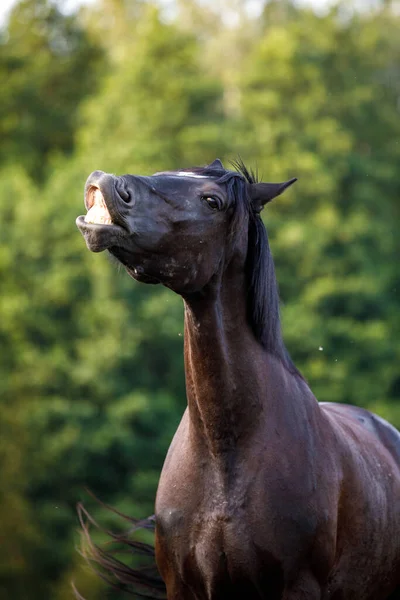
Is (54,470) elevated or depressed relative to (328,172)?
depressed

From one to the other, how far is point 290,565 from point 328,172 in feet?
77.7

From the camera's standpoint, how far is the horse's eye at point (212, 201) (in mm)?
4051

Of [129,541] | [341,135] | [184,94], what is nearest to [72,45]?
[184,94]

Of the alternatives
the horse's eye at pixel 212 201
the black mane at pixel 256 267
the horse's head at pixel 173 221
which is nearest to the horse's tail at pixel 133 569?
the black mane at pixel 256 267

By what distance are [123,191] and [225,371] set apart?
2.92 ft

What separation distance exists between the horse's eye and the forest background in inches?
647

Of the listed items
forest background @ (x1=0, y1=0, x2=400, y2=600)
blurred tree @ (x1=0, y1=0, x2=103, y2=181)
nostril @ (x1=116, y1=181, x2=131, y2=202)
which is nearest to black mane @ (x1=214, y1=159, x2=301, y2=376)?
nostril @ (x1=116, y1=181, x2=131, y2=202)

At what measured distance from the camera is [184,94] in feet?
94.8

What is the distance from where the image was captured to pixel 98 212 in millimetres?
3793

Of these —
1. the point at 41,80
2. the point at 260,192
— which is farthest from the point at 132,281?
the point at 260,192

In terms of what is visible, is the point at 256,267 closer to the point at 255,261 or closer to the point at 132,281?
the point at 255,261

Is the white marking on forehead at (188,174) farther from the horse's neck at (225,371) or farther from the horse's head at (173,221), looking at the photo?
the horse's neck at (225,371)

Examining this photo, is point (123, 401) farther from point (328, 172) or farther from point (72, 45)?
point (72, 45)

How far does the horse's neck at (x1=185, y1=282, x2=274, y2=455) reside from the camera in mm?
4223
